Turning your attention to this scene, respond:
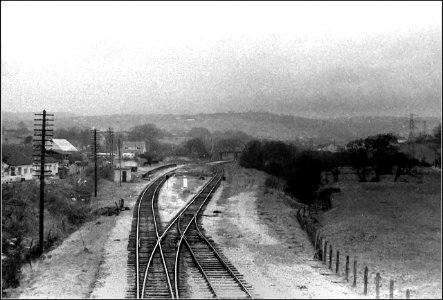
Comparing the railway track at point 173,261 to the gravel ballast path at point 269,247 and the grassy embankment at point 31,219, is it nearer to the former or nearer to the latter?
the gravel ballast path at point 269,247

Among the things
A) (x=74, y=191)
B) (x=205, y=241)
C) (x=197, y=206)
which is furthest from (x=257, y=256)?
(x=74, y=191)

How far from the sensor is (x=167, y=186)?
4772 centimetres

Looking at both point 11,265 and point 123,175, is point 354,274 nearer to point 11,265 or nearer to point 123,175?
point 11,265

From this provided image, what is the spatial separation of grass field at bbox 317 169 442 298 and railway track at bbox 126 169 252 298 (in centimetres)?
485

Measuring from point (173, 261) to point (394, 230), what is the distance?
1309 centimetres

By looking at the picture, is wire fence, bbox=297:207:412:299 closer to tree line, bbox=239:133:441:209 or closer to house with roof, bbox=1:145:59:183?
tree line, bbox=239:133:441:209

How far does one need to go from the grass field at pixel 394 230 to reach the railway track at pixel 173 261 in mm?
4848

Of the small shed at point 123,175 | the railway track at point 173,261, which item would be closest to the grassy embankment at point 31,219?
the railway track at point 173,261

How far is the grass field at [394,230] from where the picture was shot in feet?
53.5

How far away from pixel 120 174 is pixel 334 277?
116 feet

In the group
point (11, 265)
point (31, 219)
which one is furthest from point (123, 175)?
point (11, 265)

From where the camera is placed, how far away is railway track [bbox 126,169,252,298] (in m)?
13.7

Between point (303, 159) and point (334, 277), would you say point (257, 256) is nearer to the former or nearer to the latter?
point (334, 277)

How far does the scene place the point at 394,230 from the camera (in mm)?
24781
